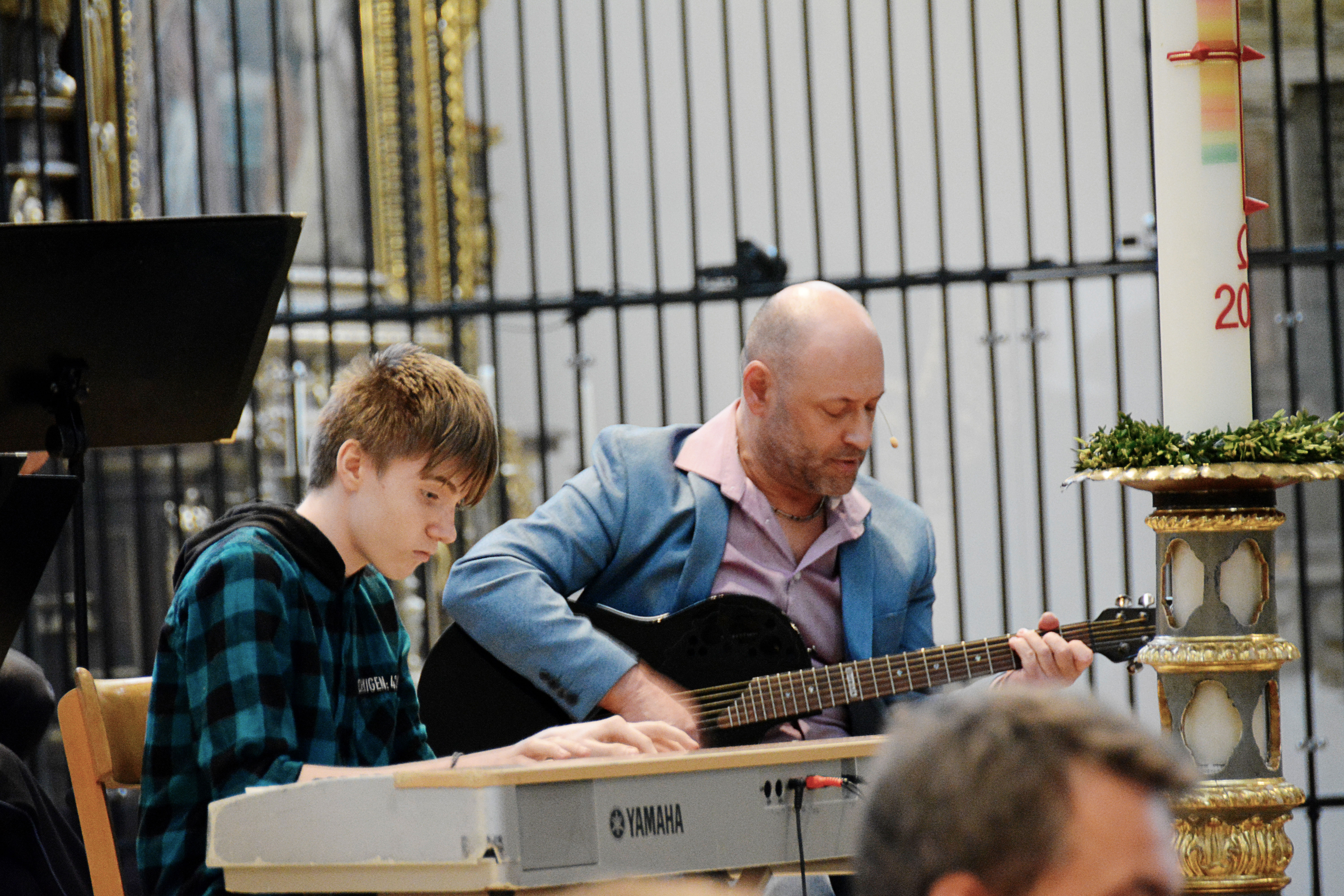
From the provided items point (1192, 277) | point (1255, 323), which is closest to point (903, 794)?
point (1192, 277)

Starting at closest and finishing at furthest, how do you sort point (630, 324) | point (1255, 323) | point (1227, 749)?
point (1227, 749) < point (1255, 323) < point (630, 324)

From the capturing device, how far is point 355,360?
195 cm

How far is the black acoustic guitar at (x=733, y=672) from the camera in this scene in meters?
2.10

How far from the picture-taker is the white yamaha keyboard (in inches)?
47.8

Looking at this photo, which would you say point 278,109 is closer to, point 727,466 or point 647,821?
point 727,466

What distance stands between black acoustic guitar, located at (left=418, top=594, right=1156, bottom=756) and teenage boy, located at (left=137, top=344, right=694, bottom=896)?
267 millimetres

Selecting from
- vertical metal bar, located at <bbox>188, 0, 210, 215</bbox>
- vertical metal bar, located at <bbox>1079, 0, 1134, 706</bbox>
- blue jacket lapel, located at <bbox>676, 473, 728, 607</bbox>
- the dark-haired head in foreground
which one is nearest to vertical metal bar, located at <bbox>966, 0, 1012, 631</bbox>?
vertical metal bar, located at <bbox>1079, 0, 1134, 706</bbox>

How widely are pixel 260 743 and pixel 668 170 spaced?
10.5ft

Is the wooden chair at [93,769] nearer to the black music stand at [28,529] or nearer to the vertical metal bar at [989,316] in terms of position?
the black music stand at [28,529]

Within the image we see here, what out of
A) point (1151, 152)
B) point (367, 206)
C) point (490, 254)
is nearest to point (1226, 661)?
point (1151, 152)

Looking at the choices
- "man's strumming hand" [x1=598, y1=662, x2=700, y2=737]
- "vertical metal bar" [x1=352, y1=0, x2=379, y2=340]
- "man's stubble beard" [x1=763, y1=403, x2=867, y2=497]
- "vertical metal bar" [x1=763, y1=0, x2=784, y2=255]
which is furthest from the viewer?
"vertical metal bar" [x1=352, y1=0, x2=379, y2=340]

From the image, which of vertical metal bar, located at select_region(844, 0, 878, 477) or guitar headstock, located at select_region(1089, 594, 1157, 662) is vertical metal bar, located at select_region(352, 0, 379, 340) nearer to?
vertical metal bar, located at select_region(844, 0, 878, 477)

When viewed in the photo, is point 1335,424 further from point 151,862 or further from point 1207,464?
point 151,862

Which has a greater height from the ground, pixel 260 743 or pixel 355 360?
pixel 355 360
